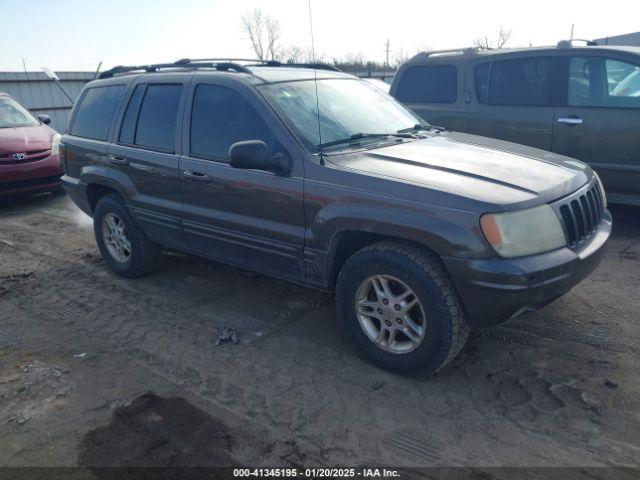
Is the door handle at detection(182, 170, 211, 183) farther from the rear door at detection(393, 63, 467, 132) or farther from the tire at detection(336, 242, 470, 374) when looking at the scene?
the rear door at detection(393, 63, 467, 132)

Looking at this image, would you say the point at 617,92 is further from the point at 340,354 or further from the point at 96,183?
the point at 96,183

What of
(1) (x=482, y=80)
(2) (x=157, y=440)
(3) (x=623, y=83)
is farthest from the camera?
(1) (x=482, y=80)

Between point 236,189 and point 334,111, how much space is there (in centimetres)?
94

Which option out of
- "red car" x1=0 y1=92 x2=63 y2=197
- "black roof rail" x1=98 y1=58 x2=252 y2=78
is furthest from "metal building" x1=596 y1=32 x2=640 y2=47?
"black roof rail" x1=98 y1=58 x2=252 y2=78

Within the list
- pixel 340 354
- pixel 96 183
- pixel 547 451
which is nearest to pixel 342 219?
pixel 340 354

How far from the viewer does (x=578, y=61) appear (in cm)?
590

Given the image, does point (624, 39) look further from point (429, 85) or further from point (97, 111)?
point (97, 111)

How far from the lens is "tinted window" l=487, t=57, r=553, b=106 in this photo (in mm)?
6113

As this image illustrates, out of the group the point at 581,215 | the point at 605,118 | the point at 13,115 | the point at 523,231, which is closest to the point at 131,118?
the point at 523,231

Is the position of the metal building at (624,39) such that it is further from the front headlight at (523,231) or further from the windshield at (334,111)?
the front headlight at (523,231)

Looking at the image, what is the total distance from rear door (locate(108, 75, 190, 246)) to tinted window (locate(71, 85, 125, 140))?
0.24 metres

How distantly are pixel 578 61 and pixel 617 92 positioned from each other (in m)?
0.53

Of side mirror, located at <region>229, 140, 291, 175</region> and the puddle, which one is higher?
side mirror, located at <region>229, 140, 291, 175</region>

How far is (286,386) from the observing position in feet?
11.1
